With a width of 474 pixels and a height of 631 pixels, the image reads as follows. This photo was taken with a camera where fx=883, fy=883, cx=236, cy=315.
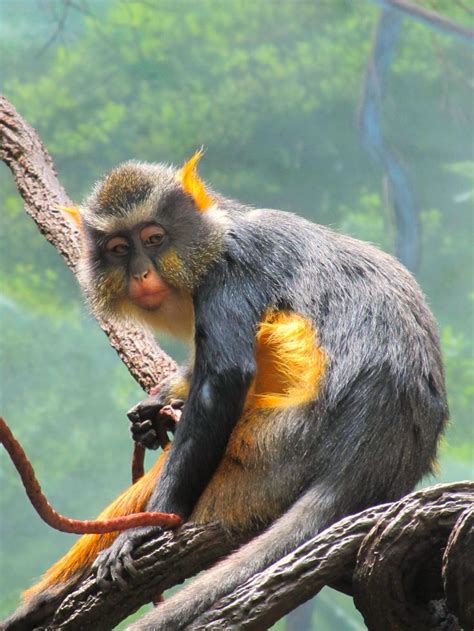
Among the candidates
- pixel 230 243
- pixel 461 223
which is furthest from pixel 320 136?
pixel 230 243

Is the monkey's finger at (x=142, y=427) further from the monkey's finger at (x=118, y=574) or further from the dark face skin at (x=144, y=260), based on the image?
the monkey's finger at (x=118, y=574)

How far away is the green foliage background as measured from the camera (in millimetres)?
12961

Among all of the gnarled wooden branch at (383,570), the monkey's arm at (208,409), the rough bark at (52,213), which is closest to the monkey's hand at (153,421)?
the rough bark at (52,213)

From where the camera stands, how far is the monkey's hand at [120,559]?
3.56 meters

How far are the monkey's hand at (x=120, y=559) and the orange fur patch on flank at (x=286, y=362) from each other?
753mm

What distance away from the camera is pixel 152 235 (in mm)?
4277

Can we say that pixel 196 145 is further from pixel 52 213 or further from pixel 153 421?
pixel 153 421

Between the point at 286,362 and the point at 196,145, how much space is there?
406 inches

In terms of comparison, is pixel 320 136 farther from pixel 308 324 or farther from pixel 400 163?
pixel 308 324

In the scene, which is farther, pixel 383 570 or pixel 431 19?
pixel 431 19

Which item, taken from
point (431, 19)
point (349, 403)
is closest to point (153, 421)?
point (349, 403)

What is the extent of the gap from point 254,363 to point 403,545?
114cm

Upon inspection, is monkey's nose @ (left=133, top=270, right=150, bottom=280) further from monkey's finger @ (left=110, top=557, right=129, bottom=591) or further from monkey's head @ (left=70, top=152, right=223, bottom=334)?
monkey's finger @ (left=110, top=557, right=129, bottom=591)

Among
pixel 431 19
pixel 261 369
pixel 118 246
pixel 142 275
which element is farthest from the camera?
pixel 431 19
